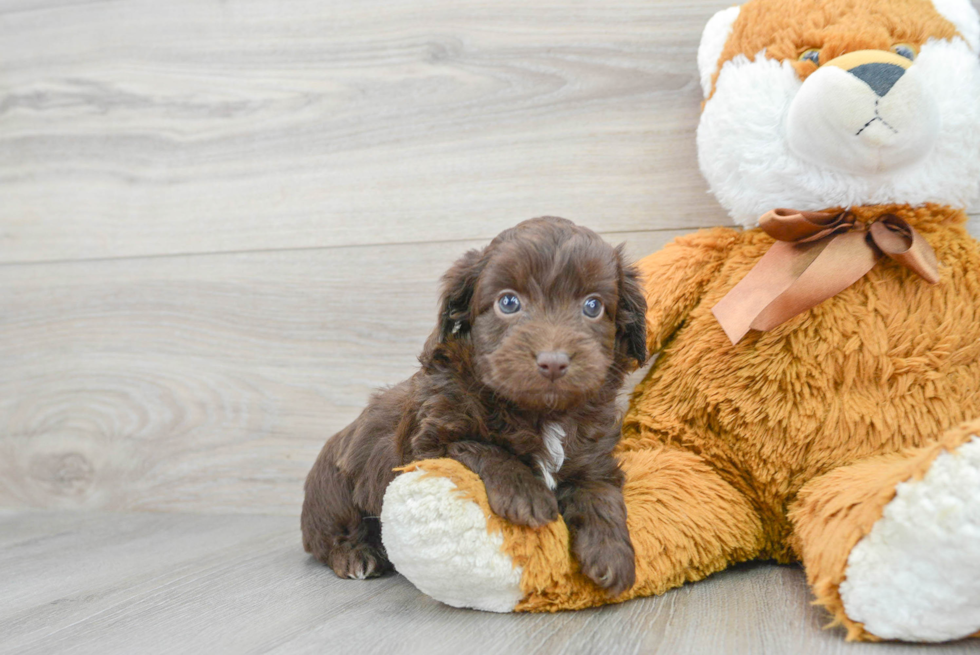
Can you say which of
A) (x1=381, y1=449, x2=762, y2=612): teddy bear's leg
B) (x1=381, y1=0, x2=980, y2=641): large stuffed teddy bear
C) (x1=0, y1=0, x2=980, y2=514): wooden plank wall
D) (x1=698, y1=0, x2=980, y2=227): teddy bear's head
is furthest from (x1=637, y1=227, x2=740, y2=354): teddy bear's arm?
(x1=381, y1=449, x2=762, y2=612): teddy bear's leg

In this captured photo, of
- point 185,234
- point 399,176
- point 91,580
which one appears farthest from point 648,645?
point 185,234

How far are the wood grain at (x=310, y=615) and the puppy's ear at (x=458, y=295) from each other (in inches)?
18.3

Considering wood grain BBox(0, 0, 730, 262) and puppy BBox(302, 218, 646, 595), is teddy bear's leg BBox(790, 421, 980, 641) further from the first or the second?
wood grain BBox(0, 0, 730, 262)

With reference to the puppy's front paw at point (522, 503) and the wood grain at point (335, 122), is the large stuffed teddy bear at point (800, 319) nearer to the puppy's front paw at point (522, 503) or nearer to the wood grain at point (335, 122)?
the puppy's front paw at point (522, 503)

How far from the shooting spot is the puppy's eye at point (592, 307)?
127cm

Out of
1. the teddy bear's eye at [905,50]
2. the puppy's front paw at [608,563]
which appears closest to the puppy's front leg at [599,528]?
the puppy's front paw at [608,563]

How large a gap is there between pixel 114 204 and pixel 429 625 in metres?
1.63

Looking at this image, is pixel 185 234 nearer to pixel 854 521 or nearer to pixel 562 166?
pixel 562 166

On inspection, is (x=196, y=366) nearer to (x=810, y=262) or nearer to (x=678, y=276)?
(x=678, y=276)

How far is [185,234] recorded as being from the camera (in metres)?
2.21

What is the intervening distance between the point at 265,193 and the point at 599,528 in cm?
136

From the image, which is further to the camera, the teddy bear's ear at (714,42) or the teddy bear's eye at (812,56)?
the teddy bear's ear at (714,42)

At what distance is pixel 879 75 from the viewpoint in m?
1.32

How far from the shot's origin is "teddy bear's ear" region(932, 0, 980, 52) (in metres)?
1.46
